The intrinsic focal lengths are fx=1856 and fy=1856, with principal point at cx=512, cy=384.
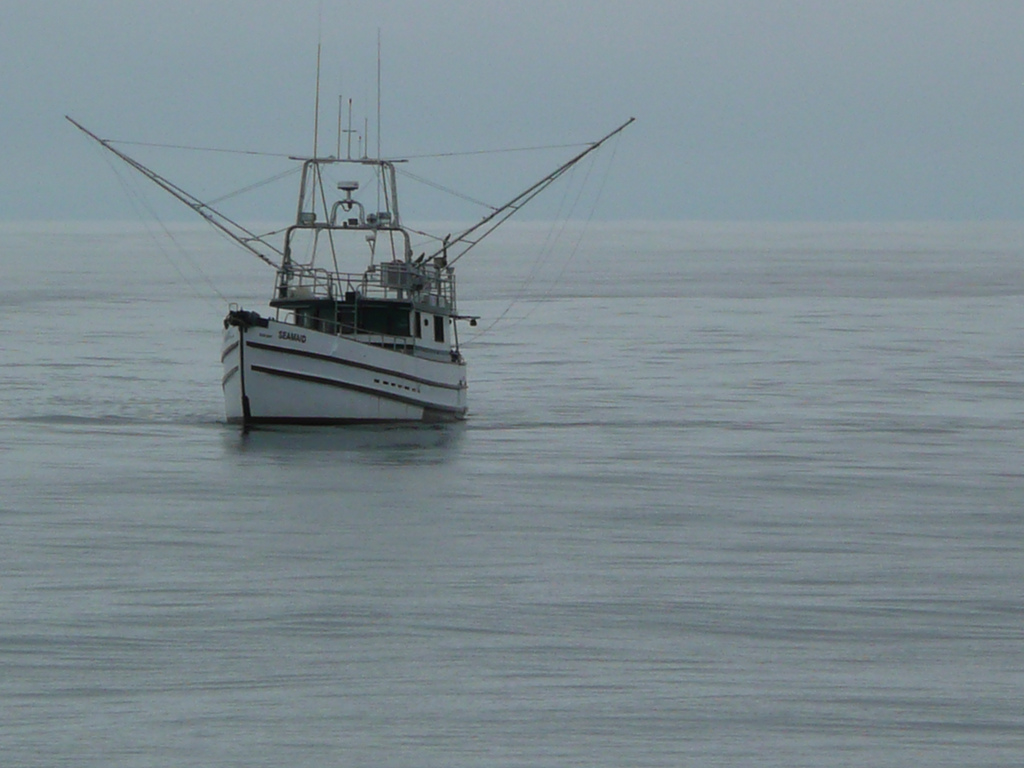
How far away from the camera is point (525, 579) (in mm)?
26484

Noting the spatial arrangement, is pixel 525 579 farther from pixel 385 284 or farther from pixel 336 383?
pixel 385 284

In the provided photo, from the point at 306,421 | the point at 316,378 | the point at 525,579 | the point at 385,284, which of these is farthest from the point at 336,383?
the point at 525,579

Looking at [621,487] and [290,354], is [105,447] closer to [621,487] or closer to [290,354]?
[290,354]

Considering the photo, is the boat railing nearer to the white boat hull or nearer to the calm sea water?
the white boat hull

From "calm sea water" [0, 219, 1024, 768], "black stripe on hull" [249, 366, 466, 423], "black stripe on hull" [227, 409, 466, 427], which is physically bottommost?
"calm sea water" [0, 219, 1024, 768]

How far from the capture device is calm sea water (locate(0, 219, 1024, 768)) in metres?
19.2

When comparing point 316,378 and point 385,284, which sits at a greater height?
point 385,284

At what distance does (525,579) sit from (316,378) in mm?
15628

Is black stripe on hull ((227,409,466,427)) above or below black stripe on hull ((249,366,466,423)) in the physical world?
below

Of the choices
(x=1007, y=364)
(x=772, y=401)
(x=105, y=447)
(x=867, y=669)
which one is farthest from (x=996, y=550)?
(x=1007, y=364)

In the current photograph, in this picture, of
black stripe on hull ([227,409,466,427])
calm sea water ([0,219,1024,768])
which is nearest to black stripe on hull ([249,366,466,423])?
black stripe on hull ([227,409,466,427])

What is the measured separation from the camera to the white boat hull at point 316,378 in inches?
1606

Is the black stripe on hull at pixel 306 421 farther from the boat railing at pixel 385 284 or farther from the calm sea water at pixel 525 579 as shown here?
the boat railing at pixel 385 284

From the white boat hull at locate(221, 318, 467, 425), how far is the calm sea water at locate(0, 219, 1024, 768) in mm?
722
